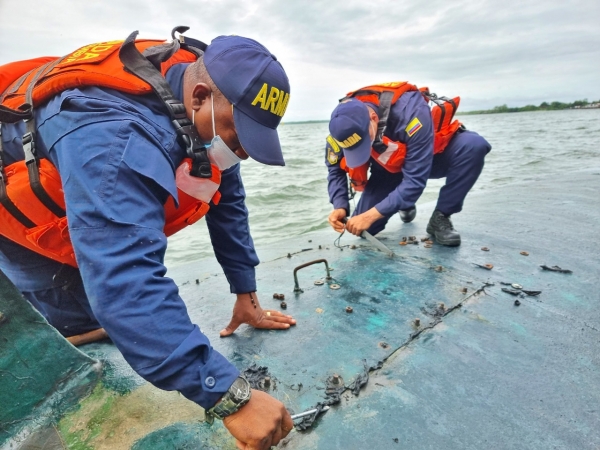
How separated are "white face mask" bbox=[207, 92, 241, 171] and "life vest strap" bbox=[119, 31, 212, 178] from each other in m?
0.06

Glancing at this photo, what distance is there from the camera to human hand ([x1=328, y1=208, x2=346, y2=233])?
394cm

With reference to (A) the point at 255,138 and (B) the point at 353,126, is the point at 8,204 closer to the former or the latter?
(A) the point at 255,138

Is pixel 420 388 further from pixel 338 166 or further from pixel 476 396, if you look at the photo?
pixel 338 166

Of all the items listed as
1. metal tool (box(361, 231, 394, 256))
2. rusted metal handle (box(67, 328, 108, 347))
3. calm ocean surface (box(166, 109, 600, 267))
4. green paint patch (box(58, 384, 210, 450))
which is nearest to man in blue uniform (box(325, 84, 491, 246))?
metal tool (box(361, 231, 394, 256))

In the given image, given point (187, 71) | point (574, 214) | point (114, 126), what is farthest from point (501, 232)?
point (114, 126)

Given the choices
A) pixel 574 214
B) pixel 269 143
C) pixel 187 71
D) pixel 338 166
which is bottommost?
pixel 574 214

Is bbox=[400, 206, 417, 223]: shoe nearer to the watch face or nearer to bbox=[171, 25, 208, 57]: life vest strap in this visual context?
bbox=[171, 25, 208, 57]: life vest strap

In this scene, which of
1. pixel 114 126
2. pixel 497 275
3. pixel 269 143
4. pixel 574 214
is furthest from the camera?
pixel 574 214

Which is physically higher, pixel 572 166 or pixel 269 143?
pixel 269 143

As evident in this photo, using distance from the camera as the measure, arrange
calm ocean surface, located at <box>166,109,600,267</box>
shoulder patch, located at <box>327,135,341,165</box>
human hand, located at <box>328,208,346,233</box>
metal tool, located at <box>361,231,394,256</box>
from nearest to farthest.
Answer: metal tool, located at <box>361,231,394,256</box>
human hand, located at <box>328,208,346,233</box>
shoulder patch, located at <box>327,135,341,165</box>
calm ocean surface, located at <box>166,109,600,267</box>

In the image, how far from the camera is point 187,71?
1623 millimetres

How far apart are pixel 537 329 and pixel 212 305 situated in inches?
76.6

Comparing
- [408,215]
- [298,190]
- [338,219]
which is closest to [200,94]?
[338,219]

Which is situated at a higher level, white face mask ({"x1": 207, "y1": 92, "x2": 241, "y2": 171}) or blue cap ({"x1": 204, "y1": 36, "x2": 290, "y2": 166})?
blue cap ({"x1": 204, "y1": 36, "x2": 290, "y2": 166})
